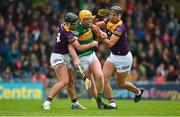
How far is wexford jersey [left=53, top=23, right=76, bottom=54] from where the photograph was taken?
59.0 feet

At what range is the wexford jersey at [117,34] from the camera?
18594 millimetres

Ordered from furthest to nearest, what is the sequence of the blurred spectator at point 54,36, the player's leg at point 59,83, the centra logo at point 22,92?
the blurred spectator at point 54,36
the centra logo at point 22,92
the player's leg at point 59,83

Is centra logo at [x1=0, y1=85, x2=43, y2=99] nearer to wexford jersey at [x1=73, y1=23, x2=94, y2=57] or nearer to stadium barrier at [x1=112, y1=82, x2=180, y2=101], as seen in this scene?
stadium barrier at [x1=112, y1=82, x2=180, y2=101]

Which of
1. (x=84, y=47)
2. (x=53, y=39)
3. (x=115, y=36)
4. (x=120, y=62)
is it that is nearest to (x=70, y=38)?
(x=84, y=47)

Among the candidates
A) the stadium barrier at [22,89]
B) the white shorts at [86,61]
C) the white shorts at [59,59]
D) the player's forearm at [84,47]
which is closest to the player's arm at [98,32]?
the player's forearm at [84,47]

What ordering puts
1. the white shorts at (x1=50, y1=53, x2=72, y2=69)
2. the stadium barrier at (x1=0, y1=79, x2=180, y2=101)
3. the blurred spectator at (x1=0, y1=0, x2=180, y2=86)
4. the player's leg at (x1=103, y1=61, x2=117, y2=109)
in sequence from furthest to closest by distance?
the blurred spectator at (x1=0, y1=0, x2=180, y2=86), the stadium barrier at (x1=0, y1=79, x2=180, y2=101), the player's leg at (x1=103, y1=61, x2=117, y2=109), the white shorts at (x1=50, y1=53, x2=72, y2=69)

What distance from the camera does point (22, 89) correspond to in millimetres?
28953

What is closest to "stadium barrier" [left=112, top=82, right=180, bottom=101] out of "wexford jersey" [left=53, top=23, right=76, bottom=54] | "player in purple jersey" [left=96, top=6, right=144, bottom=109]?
"player in purple jersey" [left=96, top=6, right=144, bottom=109]

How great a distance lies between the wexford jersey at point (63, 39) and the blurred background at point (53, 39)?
1064cm

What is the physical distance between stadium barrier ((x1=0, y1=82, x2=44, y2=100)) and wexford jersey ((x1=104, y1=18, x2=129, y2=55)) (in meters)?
10.3

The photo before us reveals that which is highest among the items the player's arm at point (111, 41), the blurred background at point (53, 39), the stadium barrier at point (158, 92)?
the player's arm at point (111, 41)

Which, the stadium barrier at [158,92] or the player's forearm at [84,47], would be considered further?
the stadium barrier at [158,92]

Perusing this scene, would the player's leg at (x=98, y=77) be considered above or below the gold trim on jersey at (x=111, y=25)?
below

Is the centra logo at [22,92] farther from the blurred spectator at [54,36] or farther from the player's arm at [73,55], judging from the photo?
the player's arm at [73,55]
